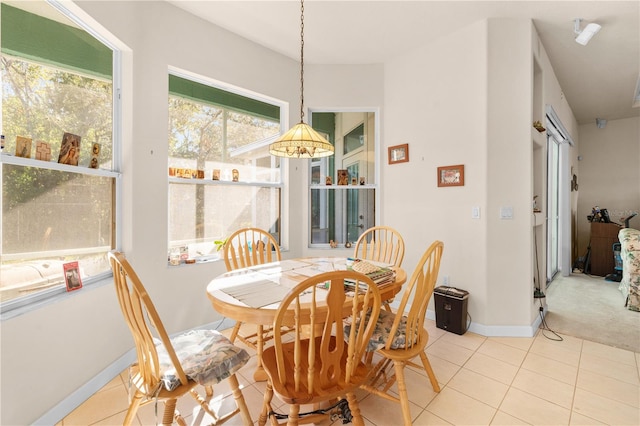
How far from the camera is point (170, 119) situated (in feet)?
8.71

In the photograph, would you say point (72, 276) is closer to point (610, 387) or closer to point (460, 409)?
point (460, 409)

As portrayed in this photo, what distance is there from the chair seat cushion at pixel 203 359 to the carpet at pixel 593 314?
315 centimetres

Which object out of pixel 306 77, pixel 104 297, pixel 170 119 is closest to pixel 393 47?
pixel 306 77

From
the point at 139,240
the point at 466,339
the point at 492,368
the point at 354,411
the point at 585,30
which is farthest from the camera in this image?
the point at 466,339

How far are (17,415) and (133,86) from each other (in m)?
2.17

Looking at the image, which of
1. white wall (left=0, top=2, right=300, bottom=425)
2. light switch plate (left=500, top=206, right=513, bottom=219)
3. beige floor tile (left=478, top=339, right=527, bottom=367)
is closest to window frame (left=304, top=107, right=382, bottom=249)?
white wall (left=0, top=2, right=300, bottom=425)

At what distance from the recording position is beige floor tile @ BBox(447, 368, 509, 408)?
1.83 m

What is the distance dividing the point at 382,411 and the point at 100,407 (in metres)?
1.72

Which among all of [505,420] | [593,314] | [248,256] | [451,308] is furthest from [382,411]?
[593,314]

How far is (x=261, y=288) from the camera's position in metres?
1.67

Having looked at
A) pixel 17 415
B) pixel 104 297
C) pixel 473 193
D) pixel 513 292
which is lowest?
pixel 17 415

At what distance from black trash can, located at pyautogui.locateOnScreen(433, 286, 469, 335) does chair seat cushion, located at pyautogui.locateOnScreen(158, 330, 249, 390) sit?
6.89 ft

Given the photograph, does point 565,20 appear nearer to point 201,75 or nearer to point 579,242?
point 201,75

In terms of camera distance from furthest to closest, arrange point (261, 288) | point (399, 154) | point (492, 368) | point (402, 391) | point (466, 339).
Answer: point (399, 154)
point (466, 339)
point (492, 368)
point (261, 288)
point (402, 391)
